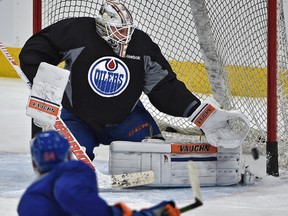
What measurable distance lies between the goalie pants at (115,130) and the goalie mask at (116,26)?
316 millimetres

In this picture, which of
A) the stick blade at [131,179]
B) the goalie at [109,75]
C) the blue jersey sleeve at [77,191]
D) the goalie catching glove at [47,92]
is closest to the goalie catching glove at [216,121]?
the goalie at [109,75]

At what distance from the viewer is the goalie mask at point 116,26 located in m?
3.90

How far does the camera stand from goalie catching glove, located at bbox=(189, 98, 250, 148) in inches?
156

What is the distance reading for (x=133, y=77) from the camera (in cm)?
403

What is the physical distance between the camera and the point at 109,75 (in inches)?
157

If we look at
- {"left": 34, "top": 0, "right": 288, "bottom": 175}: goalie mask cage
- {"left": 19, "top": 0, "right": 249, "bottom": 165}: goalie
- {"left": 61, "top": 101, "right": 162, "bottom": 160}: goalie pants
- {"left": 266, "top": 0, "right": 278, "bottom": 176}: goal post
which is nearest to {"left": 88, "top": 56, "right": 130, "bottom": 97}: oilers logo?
{"left": 19, "top": 0, "right": 249, "bottom": 165}: goalie

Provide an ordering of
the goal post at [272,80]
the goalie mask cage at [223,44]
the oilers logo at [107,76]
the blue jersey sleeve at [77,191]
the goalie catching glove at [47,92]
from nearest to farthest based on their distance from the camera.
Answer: the blue jersey sleeve at [77,191] < the goalie catching glove at [47,92] < the oilers logo at [107,76] < the goal post at [272,80] < the goalie mask cage at [223,44]

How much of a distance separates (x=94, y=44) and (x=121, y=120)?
0.33 metres

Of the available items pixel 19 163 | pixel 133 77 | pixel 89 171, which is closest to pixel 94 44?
pixel 133 77

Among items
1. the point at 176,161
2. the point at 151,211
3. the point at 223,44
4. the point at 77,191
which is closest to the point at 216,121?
the point at 176,161

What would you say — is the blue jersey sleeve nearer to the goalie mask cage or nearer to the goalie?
the goalie

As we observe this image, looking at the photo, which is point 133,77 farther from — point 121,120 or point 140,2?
point 140,2

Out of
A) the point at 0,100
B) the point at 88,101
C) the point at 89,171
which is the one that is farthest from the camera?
the point at 0,100

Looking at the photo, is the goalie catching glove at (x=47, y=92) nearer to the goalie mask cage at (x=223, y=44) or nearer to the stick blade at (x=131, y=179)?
the stick blade at (x=131, y=179)
